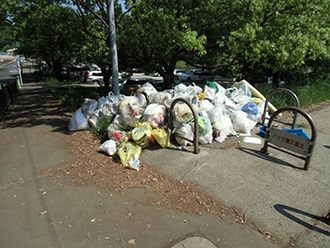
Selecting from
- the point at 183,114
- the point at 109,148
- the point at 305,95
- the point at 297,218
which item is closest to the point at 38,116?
the point at 109,148

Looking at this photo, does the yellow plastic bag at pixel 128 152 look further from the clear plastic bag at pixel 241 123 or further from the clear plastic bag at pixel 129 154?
the clear plastic bag at pixel 241 123

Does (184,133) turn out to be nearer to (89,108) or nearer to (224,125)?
(224,125)

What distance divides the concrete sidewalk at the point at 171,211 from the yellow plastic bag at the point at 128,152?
20cm

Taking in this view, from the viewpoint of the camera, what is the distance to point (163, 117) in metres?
5.17

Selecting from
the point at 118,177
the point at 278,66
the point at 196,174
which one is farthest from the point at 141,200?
the point at 278,66

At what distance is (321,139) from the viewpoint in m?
5.45

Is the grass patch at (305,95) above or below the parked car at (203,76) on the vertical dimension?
above

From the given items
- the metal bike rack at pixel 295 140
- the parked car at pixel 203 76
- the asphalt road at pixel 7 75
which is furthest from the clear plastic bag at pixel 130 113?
the asphalt road at pixel 7 75

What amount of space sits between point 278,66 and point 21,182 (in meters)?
7.23

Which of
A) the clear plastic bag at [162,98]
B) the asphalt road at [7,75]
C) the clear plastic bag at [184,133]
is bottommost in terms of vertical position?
the asphalt road at [7,75]

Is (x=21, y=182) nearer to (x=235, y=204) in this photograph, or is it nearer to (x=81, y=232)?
(x=81, y=232)

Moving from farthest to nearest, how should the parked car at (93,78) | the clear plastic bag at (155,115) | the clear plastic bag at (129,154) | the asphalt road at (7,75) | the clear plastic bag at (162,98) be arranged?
the asphalt road at (7,75) → the parked car at (93,78) → the clear plastic bag at (162,98) → the clear plastic bag at (155,115) → the clear plastic bag at (129,154)

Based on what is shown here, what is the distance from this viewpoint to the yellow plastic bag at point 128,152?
4.35 m

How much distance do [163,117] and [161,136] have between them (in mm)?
606
